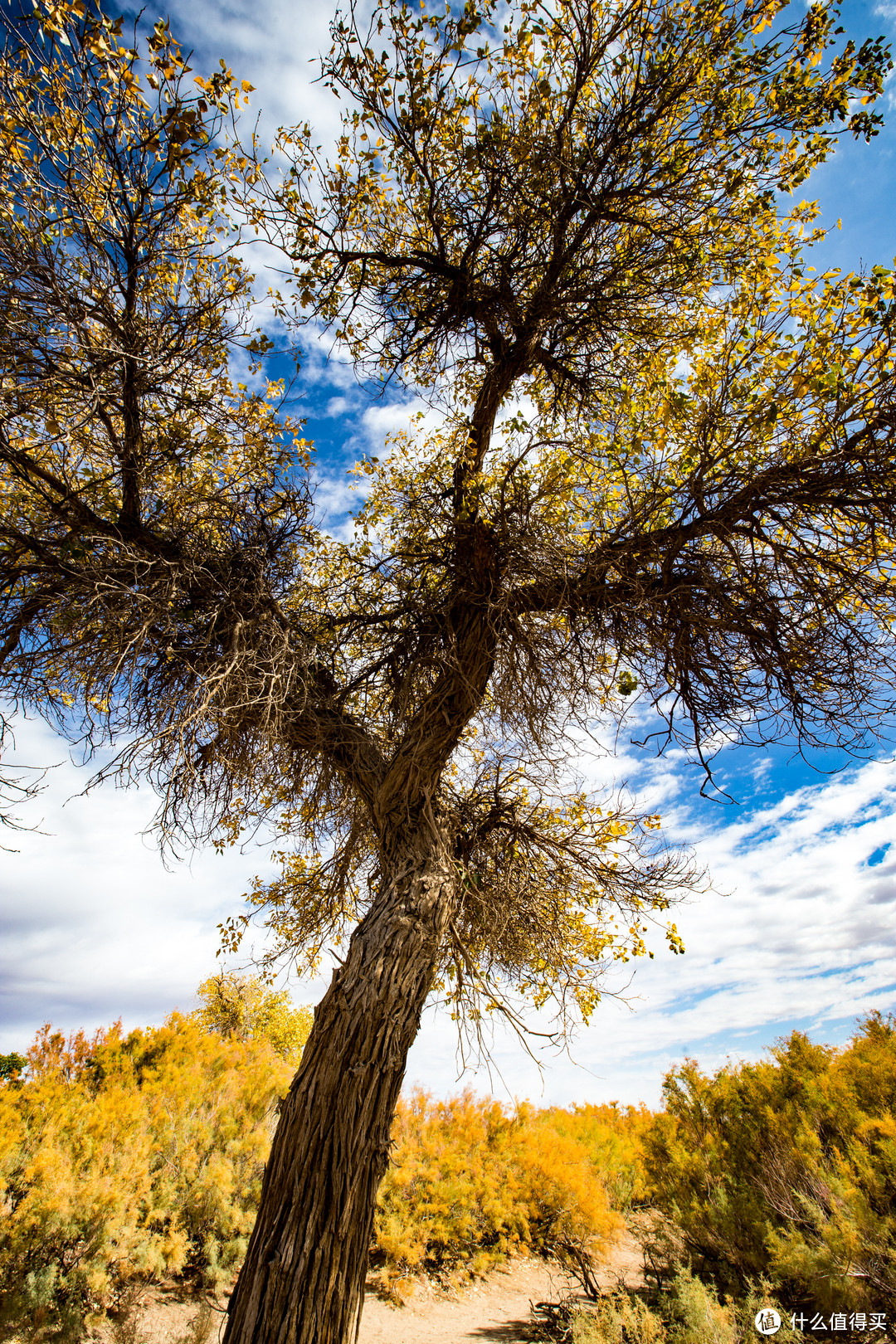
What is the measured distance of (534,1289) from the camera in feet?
23.3

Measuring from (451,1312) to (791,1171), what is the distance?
157 inches

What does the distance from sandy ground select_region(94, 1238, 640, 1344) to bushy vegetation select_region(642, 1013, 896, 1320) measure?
1704mm

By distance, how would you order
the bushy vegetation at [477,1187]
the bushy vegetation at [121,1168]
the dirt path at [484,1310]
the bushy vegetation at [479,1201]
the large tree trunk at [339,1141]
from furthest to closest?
the bushy vegetation at [479,1201], the dirt path at [484,1310], the bushy vegetation at [477,1187], the bushy vegetation at [121,1168], the large tree trunk at [339,1141]

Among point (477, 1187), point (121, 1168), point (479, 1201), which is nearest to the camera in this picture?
point (121, 1168)

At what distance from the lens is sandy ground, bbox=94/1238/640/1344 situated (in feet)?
14.9

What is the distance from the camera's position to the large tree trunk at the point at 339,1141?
247cm

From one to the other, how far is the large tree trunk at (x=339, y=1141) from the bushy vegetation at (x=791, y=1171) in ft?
14.5

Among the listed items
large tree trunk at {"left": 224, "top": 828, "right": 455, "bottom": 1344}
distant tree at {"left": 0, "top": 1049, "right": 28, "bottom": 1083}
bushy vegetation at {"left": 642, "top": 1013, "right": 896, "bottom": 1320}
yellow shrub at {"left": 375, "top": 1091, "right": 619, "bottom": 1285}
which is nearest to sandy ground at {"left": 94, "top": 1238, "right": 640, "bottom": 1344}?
yellow shrub at {"left": 375, "top": 1091, "right": 619, "bottom": 1285}

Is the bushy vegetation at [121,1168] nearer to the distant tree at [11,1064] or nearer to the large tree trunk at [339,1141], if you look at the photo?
the large tree trunk at [339,1141]

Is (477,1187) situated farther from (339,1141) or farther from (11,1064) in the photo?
(11,1064)

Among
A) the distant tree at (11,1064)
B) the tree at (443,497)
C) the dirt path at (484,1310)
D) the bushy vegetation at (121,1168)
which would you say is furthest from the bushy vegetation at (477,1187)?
the distant tree at (11,1064)

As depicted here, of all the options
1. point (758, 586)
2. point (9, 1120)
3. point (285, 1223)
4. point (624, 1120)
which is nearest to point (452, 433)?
point (758, 586)

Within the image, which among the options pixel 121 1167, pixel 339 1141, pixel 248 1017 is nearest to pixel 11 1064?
pixel 248 1017

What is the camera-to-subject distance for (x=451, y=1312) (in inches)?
247
